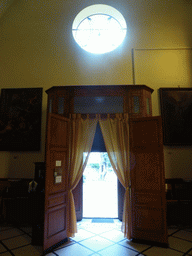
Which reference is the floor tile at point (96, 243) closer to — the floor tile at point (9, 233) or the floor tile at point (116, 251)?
the floor tile at point (116, 251)

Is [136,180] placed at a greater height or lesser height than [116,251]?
greater

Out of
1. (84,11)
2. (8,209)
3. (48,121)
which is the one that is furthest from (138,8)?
(8,209)

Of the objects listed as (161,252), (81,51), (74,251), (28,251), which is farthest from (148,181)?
(81,51)

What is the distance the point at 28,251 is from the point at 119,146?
2.61 m

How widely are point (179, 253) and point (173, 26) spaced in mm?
5957

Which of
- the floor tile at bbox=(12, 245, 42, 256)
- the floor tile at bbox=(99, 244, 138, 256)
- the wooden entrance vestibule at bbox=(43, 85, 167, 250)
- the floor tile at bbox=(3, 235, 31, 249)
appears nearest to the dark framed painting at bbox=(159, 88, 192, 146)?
the wooden entrance vestibule at bbox=(43, 85, 167, 250)

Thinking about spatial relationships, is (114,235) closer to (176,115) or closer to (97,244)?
(97,244)

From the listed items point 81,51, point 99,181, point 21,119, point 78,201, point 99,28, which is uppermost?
point 99,28

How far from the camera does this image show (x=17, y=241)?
3611mm

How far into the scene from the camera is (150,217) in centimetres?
351

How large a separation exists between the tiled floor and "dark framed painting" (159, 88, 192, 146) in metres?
2.26

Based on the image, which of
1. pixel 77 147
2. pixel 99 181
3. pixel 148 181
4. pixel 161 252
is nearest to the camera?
pixel 161 252

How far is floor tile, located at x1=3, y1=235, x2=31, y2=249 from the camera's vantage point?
3434 millimetres

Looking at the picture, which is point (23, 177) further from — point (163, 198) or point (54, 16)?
point (54, 16)
